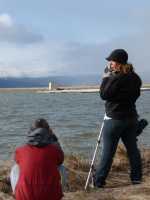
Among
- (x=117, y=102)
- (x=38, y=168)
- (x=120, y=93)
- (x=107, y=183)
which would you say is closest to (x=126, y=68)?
(x=120, y=93)

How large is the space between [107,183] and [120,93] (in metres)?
1.41

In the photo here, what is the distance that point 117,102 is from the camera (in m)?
5.33

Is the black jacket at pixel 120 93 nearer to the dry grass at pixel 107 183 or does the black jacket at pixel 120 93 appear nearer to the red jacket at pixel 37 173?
the dry grass at pixel 107 183

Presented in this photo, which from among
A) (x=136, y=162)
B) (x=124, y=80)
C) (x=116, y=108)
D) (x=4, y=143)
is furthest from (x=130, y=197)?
(x=4, y=143)

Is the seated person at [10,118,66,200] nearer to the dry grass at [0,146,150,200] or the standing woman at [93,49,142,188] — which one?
the dry grass at [0,146,150,200]

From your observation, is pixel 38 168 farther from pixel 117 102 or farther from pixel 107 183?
pixel 107 183

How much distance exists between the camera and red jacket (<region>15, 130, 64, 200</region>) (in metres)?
3.88

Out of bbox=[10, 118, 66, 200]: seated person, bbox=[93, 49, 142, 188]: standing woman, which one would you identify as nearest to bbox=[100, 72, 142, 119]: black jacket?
bbox=[93, 49, 142, 188]: standing woman

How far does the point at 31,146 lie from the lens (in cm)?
397

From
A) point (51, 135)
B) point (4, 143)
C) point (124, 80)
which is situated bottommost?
point (4, 143)

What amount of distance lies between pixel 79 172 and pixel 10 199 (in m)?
1.60

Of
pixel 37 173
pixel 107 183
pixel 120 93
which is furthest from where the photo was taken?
pixel 107 183

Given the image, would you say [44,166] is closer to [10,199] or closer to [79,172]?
[10,199]

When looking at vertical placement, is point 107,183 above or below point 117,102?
below
